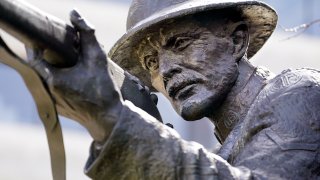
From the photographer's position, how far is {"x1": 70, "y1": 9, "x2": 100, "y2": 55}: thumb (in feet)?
12.1

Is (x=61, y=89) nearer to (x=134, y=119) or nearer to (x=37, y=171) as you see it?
(x=134, y=119)

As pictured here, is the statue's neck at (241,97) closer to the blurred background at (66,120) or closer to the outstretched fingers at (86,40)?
the outstretched fingers at (86,40)

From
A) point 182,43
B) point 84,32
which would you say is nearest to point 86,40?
point 84,32

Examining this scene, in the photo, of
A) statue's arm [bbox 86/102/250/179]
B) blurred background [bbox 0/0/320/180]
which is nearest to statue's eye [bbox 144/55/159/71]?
statue's arm [bbox 86/102/250/179]

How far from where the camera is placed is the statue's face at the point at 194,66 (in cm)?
458

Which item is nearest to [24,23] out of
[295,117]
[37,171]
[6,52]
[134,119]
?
[6,52]

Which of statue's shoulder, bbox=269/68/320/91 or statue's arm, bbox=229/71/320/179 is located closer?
statue's arm, bbox=229/71/320/179

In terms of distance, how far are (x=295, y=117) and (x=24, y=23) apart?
1.01 meters

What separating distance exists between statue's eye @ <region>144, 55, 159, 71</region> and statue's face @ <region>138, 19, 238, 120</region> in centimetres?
5

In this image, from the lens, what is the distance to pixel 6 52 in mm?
3572

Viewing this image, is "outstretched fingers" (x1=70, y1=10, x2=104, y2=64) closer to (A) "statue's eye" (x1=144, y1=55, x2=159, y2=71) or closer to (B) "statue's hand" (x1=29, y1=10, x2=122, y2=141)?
(B) "statue's hand" (x1=29, y1=10, x2=122, y2=141)

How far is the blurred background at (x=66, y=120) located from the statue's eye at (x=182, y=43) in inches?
499

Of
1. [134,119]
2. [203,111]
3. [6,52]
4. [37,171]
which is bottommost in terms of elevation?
[37,171]

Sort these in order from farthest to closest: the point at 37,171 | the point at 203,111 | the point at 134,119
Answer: the point at 37,171
the point at 203,111
the point at 134,119
